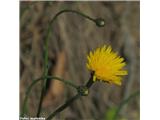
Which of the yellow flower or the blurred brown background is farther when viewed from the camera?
the blurred brown background

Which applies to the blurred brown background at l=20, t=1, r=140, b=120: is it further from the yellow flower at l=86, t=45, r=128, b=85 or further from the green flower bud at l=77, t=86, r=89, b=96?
the green flower bud at l=77, t=86, r=89, b=96

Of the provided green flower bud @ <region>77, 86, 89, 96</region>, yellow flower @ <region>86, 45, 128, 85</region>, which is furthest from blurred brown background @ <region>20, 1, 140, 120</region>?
green flower bud @ <region>77, 86, 89, 96</region>

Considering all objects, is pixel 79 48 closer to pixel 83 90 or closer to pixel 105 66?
pixel 105 66

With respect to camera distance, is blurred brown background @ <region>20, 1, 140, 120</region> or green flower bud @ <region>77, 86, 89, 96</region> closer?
green flower bud @ <region>77, 86, 89, 96</region>

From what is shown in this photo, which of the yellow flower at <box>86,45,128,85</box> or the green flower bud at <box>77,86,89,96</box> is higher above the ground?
the yellow flower at <box>86,45,128,85</box>

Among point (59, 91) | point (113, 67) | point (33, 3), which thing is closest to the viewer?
point (113, 67)
